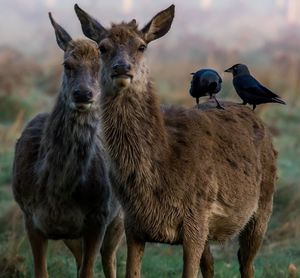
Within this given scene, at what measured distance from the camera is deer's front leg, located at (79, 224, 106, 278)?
798 cm

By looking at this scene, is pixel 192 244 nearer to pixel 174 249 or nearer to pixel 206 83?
pixel 206 83

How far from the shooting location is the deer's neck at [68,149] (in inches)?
312

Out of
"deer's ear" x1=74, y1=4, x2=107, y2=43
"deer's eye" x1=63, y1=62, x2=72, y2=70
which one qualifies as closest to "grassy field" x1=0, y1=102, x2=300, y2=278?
"deer's eye" x1=63, y1=62, x2=72, y2=70

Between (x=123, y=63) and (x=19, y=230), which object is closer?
(x=123, y=63)

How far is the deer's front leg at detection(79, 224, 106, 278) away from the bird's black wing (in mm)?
1746

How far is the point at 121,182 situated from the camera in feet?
22.1

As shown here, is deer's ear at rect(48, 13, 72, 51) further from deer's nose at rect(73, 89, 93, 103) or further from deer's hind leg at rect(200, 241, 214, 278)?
deer's hind leg at rect(200, 241, 214, 278)

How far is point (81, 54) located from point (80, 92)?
55 centimetres

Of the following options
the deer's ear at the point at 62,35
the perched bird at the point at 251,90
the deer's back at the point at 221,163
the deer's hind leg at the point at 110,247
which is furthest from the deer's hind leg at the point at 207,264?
the deer's ear at the point at 62,35

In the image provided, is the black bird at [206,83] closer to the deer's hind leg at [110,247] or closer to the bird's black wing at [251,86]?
the bird's black wing at [251,86]

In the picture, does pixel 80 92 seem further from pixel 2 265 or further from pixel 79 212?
pixel 2 265

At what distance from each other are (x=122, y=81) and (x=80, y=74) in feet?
4.79

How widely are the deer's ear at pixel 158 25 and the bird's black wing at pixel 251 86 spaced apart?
1.11 m

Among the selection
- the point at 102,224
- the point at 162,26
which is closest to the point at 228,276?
the point at 102,224
